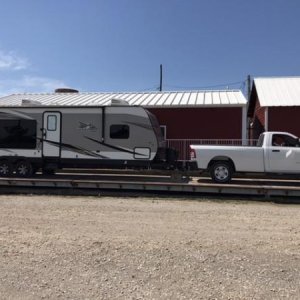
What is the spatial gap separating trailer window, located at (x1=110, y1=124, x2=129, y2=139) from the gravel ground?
18.2 ft

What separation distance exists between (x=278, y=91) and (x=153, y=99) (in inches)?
268

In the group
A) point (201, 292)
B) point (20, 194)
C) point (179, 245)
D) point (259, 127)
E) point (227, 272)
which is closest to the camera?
point (201, 292)

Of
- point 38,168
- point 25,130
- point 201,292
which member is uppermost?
point 25,130

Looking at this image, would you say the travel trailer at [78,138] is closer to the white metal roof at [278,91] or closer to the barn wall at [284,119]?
the barn wall at [284,119]

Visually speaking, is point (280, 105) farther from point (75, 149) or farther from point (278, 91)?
point (75, 149)

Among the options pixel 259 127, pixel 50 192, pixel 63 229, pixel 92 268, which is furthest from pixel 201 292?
pixel 259 127

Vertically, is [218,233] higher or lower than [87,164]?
lower

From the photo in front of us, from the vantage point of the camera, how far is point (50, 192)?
14.5m

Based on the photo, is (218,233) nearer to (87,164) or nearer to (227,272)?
(227,272)

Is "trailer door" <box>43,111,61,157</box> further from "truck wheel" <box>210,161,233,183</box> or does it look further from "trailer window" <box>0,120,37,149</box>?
"truck wheel" <box>210,161,233,183</box>

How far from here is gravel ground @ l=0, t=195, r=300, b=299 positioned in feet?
19.3

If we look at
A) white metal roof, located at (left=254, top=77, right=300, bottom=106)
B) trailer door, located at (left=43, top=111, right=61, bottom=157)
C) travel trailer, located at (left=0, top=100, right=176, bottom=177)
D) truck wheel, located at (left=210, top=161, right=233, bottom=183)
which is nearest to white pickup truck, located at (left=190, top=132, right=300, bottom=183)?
truck wheel, located at (left=210, top=161, right=233, bottom=183)

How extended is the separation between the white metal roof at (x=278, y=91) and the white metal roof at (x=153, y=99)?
1.06 meters

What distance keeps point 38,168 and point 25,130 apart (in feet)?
5.13
